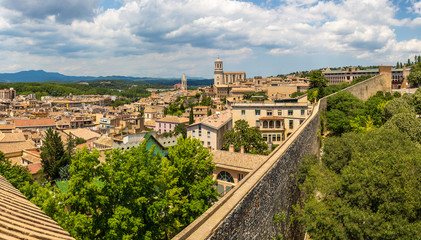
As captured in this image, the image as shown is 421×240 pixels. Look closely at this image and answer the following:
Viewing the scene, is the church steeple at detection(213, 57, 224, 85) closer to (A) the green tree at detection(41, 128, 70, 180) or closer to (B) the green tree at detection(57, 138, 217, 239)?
(A) the green tree at detection(41, 128, 70, 180)

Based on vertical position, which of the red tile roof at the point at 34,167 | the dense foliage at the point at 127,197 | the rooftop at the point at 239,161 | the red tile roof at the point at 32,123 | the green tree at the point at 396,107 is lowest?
the red tile roof at the point at 34,167

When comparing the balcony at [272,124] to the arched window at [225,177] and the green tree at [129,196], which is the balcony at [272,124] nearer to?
the arched window at [225,177]

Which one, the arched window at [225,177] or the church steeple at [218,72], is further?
the church steeple at [218,72]

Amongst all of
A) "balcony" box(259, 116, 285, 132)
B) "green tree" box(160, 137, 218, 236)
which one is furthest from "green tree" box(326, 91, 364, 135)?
"green tree" box(160, 137, 218, 236)

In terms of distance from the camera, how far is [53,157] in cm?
3566

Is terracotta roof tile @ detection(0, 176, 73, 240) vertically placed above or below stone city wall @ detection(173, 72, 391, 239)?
above

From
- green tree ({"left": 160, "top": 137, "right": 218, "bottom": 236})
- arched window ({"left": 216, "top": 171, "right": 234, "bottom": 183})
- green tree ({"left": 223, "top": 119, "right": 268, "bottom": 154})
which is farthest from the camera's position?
green tree ({"left": 223, "top": 119, "right": 268, "bottom": 154})

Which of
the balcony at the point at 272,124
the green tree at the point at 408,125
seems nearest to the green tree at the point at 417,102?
the green tree at the point at 408,125

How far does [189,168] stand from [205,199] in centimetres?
173

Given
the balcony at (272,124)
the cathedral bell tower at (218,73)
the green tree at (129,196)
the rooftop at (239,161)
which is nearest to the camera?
the green tree at (129,196)

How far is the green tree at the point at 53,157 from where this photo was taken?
115 feet

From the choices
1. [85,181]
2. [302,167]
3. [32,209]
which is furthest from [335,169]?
[32,209]

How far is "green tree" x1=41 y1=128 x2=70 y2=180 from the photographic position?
35.1 metres

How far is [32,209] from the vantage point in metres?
4.27
